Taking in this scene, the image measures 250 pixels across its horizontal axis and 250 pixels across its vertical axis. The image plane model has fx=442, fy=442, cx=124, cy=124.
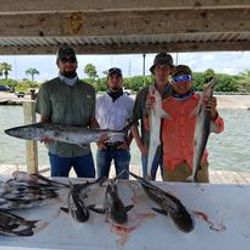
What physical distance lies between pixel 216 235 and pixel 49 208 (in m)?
0.97

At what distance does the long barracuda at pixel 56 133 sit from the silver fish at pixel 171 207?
730 millimetres

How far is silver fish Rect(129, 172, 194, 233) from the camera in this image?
2275 mm

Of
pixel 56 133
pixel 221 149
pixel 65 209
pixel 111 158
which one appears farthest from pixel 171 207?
pixel 221 149

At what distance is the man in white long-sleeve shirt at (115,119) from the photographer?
4383 mm

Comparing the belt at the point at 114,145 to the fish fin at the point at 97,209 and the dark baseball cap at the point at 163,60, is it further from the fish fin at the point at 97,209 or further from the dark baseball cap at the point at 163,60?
the fish fin at the point at 97,209

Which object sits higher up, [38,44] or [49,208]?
[38,44]

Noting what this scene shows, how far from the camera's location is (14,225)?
2.29 meters

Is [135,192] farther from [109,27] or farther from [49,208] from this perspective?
[109,27]

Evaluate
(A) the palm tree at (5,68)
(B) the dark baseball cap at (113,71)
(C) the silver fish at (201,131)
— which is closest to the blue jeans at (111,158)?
(B) the dark baseball cap at (113,71)

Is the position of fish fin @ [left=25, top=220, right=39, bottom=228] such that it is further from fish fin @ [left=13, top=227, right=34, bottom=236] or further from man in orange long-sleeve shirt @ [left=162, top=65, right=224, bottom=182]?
man in orange long-sleeve shirt @ [left=162, top=65, right=224, bottom=182]

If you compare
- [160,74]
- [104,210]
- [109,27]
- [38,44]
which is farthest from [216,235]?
[38,44]

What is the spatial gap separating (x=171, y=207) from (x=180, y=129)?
106cm

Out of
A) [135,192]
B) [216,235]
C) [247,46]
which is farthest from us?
[247,46]

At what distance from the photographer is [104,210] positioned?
96.8 inches
